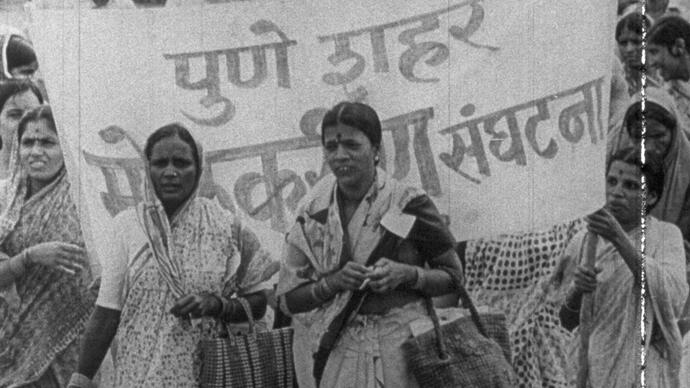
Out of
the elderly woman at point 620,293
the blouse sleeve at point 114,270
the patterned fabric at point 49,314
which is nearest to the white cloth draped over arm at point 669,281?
the elderly woman at point 620,293

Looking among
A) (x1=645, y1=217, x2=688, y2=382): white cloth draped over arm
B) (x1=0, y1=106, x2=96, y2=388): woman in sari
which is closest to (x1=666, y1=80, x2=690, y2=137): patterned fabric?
(x1=645, y1=217, x2=688, y2=382): white cloth draped over arm

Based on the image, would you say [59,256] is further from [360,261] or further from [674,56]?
[674,56]

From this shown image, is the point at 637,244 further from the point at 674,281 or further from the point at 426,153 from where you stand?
the point at 426,153

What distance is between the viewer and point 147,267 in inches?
282

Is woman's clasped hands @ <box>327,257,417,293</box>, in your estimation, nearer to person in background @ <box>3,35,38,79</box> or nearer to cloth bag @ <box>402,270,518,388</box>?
cloth bag @ <box>402,270,518,388</box>

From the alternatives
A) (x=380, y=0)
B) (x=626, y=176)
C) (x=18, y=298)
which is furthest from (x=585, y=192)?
(x=18, y=298)

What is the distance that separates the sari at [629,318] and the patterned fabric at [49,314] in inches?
84.4

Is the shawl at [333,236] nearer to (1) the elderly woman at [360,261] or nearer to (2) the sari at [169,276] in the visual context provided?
(1) the elderly woman at [360,261]

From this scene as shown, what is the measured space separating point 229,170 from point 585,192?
1575mm

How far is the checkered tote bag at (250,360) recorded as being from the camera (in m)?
7.00

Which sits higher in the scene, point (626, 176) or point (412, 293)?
point (626, 176)

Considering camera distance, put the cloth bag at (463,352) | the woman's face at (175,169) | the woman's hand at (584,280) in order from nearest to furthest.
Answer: the cloth bag at (463,352)
the woman's hand at (584,280)
the woman's face at (175,169)

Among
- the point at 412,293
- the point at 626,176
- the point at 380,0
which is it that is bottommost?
the point at 412,293

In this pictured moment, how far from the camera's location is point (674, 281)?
23.1 ft
